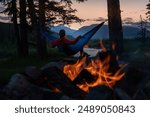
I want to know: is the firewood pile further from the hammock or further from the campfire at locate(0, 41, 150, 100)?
the hammock

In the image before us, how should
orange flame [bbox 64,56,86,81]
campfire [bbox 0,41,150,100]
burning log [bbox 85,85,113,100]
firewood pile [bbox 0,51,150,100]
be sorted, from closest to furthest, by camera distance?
burning log [bbox 85,85,113,100] < firewood pile [bbox 0,51,150,100] < campfire [bbox 0,41,150,100] < orange flame [bbox 64,56,86,81]

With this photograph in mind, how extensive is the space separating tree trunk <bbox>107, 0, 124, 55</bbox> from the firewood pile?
5.50m

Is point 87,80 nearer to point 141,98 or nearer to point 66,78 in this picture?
point 66,78

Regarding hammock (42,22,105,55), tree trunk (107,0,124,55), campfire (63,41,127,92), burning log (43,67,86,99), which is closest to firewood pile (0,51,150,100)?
burning log (43,67,86,99)

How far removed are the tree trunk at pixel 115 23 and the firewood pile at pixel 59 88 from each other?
18.1 ft

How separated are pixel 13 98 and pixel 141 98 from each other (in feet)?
9.45

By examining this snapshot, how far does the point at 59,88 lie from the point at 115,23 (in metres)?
7.04

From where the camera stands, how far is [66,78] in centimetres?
1076

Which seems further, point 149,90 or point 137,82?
point 137,82

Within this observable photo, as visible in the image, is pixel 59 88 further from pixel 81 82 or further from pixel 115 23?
pixel 115 23

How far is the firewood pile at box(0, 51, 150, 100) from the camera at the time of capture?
9492 mm

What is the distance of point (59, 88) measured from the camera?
34.6ft

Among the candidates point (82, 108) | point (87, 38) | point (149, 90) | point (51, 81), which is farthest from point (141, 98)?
point (87, 38)

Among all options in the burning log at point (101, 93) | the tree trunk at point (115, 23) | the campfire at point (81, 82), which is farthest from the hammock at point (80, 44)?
the burning log at point (101, 93)
